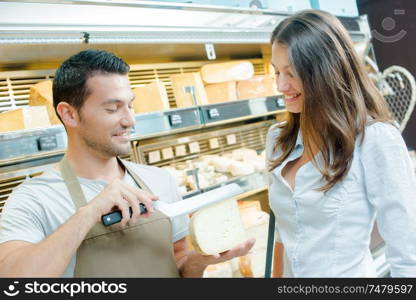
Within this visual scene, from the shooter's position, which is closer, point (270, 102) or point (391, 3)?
point (270, 102)

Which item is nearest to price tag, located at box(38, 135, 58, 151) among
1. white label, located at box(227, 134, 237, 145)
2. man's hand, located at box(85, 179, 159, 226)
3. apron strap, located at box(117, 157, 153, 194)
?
apron strap, located at box(117, 157, 153, 194)

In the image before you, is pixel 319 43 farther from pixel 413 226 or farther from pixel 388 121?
pixel 413 226

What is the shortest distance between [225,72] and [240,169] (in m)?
0.59

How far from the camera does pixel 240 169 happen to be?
6.79 ft

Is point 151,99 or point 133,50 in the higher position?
point 133,50

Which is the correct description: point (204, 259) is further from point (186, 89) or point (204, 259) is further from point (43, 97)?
point (186, 89)

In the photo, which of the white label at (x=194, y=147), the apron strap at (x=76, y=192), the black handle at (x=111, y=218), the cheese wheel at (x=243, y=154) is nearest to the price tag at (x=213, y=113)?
the white label at (x=194, y=147)

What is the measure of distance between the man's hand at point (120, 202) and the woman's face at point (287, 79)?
1.78ft

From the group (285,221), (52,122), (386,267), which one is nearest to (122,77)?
(52,122)

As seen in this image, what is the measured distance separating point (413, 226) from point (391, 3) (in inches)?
104

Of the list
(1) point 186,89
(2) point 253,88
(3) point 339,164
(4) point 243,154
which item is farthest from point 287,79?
(4) point 243,154

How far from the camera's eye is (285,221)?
3.90ft

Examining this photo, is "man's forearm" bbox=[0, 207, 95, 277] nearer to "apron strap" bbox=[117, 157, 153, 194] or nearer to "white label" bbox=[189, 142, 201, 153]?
"apron strap" bbox=[117, 157, 153, 194]

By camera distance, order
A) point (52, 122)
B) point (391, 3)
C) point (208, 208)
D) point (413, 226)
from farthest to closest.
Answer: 1. point (391, 3)
2. point (52, 122)
3. point (208, 208)
4. point (413, 226)
